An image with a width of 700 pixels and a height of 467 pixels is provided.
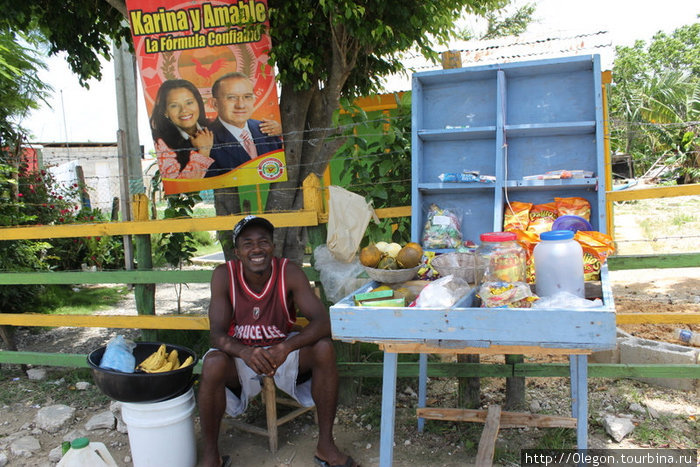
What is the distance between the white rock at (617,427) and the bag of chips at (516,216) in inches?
49.5

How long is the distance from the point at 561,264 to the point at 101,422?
3.11m

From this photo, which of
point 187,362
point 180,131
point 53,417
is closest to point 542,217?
point 187,362

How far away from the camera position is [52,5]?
442 centimetres

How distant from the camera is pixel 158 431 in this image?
2861 millimetres

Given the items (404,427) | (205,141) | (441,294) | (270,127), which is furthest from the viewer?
(205,141)

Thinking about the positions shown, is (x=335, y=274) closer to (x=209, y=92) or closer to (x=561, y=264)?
(x=561, y=264)

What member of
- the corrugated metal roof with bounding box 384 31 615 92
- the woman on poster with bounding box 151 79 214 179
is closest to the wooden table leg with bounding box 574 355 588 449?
the woman on poster with bounding box 151 79 214 179

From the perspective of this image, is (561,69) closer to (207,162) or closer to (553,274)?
(553,274)

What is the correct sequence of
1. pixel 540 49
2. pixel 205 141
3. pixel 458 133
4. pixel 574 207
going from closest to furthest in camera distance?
pixel 574 207, pixel 458 133, pixel 205 141, pixel 540 49

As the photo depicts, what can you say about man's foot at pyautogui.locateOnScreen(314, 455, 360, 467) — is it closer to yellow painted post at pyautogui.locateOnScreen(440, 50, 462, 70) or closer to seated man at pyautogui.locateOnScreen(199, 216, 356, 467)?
seated man at pyautogui.locateOnScreen(199, 216, 356, 467)

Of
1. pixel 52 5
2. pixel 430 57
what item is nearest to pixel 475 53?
pixel 430 57

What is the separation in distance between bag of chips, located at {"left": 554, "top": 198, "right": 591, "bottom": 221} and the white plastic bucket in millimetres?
2362

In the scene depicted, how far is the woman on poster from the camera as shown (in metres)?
4.13

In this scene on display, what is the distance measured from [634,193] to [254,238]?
2.14 m
